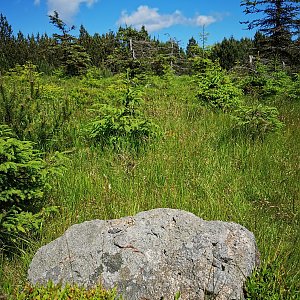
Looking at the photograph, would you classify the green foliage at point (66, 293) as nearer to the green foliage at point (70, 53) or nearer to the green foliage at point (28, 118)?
the green foliage at point (28, 118)

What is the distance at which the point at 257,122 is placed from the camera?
542cm

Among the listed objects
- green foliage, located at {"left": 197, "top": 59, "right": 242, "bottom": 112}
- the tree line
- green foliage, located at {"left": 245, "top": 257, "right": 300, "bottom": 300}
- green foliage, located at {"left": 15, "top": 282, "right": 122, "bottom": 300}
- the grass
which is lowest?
green foliage, located at {"left": 245, "top": 257, "right": 300, "bottom": 300}

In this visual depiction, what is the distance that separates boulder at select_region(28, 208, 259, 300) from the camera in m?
2.18

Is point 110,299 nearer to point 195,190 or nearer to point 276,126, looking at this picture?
point 195,190

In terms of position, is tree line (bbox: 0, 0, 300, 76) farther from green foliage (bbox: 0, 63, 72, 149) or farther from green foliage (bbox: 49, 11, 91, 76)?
green foliage (bbox: 0, 63, 72, 149)

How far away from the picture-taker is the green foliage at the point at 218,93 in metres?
7.56

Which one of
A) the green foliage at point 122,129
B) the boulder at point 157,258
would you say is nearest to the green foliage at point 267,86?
the green foliage at point 122,129

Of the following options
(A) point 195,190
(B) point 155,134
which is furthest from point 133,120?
(A) point 195,190

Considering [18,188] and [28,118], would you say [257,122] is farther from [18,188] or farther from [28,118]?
[18,188]

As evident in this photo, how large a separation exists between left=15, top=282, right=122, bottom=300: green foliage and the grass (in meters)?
0.20

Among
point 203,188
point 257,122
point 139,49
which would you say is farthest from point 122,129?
point 139,49

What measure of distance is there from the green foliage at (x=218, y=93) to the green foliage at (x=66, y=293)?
5.92m

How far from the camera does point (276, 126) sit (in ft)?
18.0

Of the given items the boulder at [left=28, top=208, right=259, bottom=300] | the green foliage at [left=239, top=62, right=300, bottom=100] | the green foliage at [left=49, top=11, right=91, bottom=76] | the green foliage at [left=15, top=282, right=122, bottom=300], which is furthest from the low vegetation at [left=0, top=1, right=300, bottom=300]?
the green foliage at [left=49, top=11, right=91, bottom=76]
